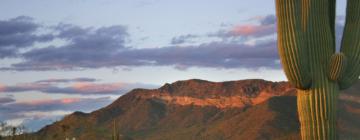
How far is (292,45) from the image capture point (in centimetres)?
1756

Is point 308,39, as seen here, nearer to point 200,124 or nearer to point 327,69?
point 327,69

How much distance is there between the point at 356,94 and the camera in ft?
508

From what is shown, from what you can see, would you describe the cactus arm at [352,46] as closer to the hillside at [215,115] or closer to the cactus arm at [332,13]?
the cactus arm at [332,13]

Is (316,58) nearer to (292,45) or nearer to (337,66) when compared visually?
(337,66)

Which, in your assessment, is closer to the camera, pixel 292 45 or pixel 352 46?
pixel 292 45

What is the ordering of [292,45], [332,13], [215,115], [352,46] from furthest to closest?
[215,115] → [332,13] → [352,46] → [292,45]

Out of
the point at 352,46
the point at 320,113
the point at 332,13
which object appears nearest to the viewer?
the point at 320,113

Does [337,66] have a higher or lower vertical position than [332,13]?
lower

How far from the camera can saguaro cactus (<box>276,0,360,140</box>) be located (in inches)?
696

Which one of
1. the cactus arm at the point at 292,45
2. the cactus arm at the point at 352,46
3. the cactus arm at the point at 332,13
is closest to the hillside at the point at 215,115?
the cactus arm at the point at 332,13

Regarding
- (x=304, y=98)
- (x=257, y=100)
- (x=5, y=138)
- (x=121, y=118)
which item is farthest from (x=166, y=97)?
(x=304, y=98)

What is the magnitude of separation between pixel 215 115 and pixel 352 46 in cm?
14657

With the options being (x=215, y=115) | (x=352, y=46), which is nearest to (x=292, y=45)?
(x=352, y=46)

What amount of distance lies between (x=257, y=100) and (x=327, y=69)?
521ft
